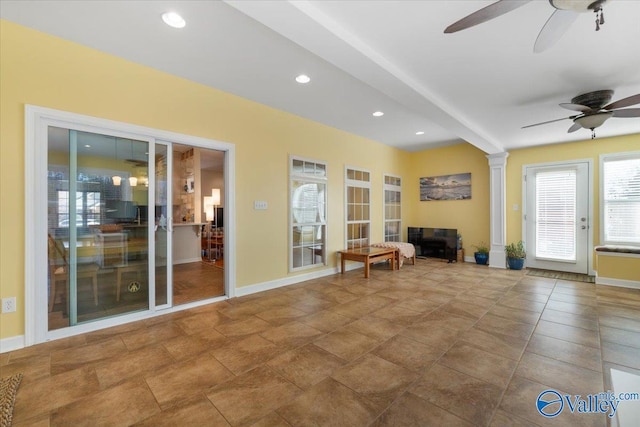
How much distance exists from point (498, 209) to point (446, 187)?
4.43 ft

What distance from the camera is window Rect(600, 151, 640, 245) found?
489cm

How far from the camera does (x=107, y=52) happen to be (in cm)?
285

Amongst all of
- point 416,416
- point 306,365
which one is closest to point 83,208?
point 306,365

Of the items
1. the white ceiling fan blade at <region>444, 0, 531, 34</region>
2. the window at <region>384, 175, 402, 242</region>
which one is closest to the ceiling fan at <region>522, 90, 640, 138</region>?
the white ceiling fan blade at <region>444, 0, 531, 34</region>

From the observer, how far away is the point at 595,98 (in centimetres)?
334

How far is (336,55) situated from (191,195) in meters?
5.89

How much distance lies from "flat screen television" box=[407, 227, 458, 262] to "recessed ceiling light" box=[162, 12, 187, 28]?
6.49 m

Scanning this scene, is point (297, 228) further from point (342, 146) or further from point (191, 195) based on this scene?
point (191, 195)

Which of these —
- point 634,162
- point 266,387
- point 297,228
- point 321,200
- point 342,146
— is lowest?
point 266,387

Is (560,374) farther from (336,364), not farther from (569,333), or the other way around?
(336,364)

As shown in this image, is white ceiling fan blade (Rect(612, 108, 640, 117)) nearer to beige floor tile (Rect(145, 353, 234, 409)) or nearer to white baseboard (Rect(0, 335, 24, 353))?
beige floor tile (Rect(145, 353, 234, 409))

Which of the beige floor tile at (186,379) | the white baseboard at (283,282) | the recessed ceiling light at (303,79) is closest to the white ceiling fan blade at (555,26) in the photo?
the recessed ceiling light at (303,79)

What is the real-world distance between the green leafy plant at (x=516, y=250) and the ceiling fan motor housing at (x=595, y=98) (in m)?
3.36

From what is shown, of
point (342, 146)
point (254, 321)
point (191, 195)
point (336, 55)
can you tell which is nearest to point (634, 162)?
point (342, 146)
